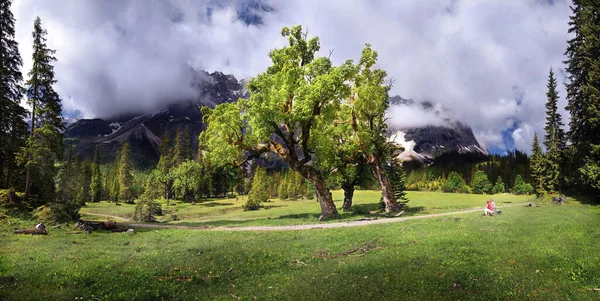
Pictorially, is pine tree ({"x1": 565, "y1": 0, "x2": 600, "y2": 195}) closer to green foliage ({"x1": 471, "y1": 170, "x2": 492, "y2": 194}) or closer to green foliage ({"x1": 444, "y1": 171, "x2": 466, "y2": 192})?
green foliage ({"x1": 471, "y1": 170, "x2": 492, "y2": 194})

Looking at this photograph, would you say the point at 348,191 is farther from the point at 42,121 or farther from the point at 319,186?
the point at 42,121

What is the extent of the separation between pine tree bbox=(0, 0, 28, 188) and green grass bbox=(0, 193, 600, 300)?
1743cm

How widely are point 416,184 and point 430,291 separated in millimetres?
178938

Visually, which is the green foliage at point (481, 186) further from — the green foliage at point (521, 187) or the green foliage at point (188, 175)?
the green foliage at point (188, 175)

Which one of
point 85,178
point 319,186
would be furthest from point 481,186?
point 85,178

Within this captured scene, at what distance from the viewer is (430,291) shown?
12.4 meters

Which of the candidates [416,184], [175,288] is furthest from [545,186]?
[416,184]

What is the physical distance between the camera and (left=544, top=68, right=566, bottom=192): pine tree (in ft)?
179

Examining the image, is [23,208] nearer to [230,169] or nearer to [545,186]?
[230,169]

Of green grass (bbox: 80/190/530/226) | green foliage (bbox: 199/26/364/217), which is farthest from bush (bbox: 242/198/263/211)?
green foliage (bbox: 199/26/364/217)

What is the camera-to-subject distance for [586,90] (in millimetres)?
40062

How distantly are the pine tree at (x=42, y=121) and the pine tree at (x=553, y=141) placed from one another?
7232cm

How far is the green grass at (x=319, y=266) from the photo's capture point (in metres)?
12.5

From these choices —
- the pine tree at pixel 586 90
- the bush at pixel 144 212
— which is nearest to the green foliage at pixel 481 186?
the pine tree at pixel 586 90
